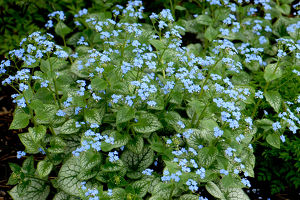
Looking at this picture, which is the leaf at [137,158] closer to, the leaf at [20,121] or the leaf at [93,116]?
the leaf at [93,116]

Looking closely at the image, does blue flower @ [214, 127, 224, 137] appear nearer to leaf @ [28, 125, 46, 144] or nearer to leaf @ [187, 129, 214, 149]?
leaf @ [187, 129, 214, 149]

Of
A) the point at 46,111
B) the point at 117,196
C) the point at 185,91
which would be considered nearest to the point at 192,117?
the point at 185,91

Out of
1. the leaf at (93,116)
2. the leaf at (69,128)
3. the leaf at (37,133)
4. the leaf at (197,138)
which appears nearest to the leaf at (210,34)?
the leaf at (197,138)

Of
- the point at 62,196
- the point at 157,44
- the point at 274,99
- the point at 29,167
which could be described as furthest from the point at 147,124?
the point at 274,99

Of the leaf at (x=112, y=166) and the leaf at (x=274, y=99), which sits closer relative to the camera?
the leaf at (x=112, y=166)

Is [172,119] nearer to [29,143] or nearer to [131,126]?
[131,126]
